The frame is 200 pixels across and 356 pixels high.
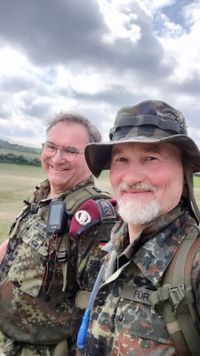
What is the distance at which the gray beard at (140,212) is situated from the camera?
2.15 meters

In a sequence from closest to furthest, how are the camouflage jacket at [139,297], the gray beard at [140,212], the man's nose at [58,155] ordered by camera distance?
the camouflage jacket at [139,297]
the gray beard at [140,212]
the man's nose at [58,155]

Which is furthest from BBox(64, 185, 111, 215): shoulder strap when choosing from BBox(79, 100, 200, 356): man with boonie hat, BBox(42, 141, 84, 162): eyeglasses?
BBox(79, 100, 200, 356): man with boonie hat

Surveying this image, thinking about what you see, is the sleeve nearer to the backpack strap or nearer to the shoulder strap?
the backpack strap

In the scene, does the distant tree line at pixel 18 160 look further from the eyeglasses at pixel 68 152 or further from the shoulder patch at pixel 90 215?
the shoulder patch at pixel 90 215

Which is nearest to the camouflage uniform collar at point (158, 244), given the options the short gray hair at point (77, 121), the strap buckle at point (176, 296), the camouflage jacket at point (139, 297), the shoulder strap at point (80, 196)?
the camouflage jacket at point (139, 297)

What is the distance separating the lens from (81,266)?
2984mm

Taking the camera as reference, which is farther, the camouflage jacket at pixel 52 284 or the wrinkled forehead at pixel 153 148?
the camouflage jacket at pixel 52 284

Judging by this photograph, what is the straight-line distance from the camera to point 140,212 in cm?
218

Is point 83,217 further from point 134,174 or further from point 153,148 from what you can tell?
point 153,148

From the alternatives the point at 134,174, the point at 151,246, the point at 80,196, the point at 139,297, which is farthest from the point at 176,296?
the point at 80,196

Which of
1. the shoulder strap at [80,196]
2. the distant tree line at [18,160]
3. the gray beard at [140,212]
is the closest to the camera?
the gray beard at [140,212]

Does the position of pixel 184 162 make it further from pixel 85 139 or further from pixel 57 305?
pixel 57 305

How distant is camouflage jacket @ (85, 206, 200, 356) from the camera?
1824 millimetres

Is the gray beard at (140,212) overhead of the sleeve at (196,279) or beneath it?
overhead
